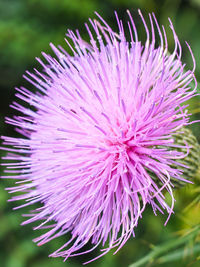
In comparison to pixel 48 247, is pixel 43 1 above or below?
above

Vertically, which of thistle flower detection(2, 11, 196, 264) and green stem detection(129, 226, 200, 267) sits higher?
thistle flower detection(2, 11, 196, 264)

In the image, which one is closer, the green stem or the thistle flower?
the thistle flower

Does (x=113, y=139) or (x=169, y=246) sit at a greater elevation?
(x=113, y=139)

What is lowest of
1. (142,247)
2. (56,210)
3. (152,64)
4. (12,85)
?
(142,247)

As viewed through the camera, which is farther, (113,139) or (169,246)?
(169,246)

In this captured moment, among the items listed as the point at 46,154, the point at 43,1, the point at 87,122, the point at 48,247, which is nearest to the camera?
the point at 87,122

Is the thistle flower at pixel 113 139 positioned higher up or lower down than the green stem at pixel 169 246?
higher up

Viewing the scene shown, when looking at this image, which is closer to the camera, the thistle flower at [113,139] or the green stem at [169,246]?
the thistle flower at [113,139]

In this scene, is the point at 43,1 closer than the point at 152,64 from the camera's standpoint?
No

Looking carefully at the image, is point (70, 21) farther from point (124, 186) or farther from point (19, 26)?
point (124, 186)

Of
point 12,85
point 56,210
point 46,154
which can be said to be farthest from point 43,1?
point 56,210

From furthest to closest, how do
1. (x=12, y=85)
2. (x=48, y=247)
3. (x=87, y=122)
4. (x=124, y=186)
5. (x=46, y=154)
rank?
1. (x=12, y=85)
2. (x=48, y=247)
3. (x=46, y=154)
4. (x=87, y=122)
5. (x=124, y=186)
